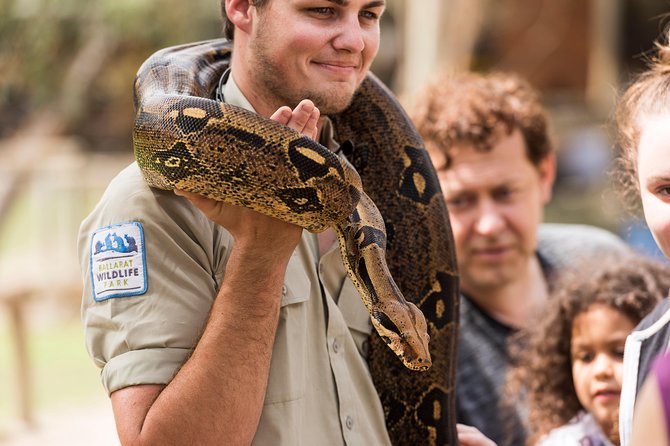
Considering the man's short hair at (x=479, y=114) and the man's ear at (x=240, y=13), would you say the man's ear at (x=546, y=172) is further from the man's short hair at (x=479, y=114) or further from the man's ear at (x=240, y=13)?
the man's ear at (x=240, y=13)

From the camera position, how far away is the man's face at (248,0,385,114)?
2.69 m

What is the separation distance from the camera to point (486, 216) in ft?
13.4

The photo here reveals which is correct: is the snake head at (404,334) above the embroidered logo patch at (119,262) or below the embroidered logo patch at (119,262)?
below

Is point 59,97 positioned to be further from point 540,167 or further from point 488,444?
point 488,444

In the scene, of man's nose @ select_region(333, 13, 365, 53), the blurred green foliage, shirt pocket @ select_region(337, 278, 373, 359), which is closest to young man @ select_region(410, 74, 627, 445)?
shirt pocket @ select_region(337, 278, 373, 359)

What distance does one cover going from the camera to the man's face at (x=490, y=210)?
13.4 feet

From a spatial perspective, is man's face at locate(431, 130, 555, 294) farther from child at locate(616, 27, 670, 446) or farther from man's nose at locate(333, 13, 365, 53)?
man's nose at locate(333, 13, 365, 53)

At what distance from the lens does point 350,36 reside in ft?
8.96

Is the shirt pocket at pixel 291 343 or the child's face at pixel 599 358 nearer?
the shirt pocket at pixel 291 343

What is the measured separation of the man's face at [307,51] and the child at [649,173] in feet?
2.98

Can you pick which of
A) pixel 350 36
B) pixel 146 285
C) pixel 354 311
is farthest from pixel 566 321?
pixel 146 285

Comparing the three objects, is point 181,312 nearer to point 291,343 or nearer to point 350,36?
point 291,343

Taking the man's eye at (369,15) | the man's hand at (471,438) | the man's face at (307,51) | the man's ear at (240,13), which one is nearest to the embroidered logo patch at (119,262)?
the man's face at (307,51)

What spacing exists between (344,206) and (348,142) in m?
0.85
